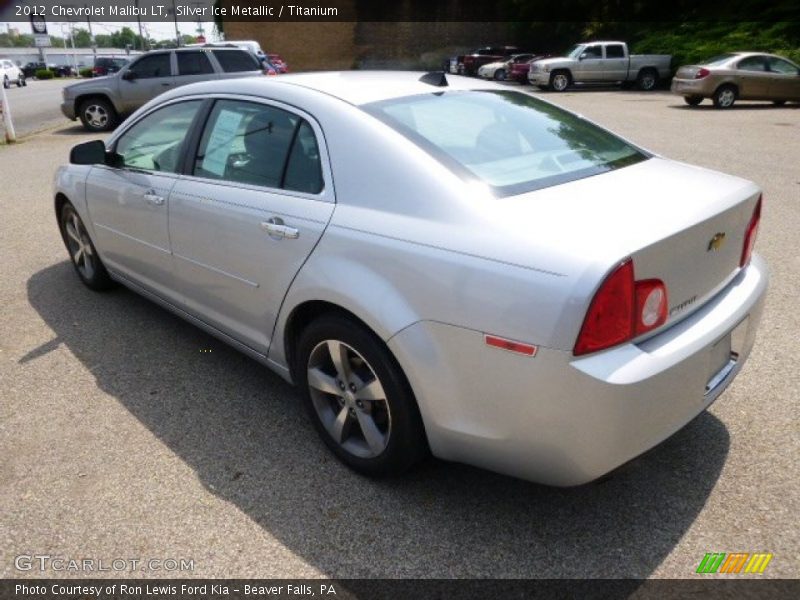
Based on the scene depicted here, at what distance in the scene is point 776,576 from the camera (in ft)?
6.93

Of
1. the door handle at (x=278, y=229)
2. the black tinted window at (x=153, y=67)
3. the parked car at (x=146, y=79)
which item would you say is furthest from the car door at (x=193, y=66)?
the door handle at (x=278, y=229)

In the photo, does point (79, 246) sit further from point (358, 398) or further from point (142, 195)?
point (358, 398)

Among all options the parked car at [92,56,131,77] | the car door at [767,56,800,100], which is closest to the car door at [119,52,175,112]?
the car door at [767,56,800,100]

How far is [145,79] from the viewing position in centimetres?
1438

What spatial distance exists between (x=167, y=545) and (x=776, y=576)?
6.98ft

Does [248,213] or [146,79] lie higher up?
[248,213]

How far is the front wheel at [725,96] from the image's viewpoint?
1757cm

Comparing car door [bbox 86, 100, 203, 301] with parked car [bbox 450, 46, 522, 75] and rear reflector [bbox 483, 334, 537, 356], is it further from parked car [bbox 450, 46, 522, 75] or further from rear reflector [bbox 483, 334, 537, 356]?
parked car [bbox 450, 46, 522, 75]

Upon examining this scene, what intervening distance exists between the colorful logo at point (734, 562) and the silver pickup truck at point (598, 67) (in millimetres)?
24218

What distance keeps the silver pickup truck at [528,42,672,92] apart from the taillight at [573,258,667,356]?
2414 centimetres

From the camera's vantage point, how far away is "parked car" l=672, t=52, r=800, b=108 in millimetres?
17391

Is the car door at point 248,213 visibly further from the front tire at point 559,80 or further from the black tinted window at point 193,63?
the front tire at point 559,80

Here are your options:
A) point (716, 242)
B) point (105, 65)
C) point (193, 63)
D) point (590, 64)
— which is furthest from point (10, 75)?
point (716, 242)

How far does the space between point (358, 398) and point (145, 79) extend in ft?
46.4
